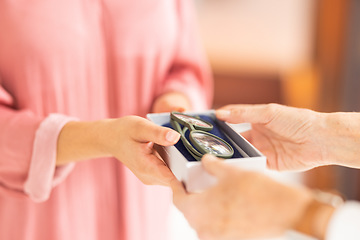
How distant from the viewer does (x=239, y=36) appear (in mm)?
2109

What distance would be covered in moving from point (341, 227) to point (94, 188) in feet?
1.47

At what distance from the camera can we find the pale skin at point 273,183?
1.12 feet

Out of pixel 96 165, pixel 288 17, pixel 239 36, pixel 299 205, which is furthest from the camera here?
pixel 239 36

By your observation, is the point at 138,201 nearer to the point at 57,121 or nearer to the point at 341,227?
the point at 57,121

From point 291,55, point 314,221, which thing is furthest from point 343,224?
point 291,55

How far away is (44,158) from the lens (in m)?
0.58

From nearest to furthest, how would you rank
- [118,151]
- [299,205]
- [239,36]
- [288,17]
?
1. [299,205]
2. [118,151]
3. [288,17]
4. [239,36]

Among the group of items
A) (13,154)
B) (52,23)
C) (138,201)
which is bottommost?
(138,201)

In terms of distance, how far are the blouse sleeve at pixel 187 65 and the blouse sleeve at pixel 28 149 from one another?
23 cm

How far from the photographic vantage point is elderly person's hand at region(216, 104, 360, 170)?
0.61 meters

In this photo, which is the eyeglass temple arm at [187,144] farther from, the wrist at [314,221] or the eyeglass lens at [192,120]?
the wrist at [314,221]

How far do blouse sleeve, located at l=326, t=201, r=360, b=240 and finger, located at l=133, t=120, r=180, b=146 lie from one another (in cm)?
20

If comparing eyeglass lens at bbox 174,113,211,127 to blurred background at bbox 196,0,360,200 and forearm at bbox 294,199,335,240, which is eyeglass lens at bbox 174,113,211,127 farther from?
blurred background at bbox 196,0,360,200

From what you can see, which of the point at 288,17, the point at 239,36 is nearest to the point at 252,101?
the point at 239,36
